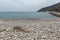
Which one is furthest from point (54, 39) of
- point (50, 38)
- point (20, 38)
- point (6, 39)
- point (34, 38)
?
point (6, 39)

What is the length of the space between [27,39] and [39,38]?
820 millimetres

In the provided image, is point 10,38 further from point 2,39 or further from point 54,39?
point 54,39

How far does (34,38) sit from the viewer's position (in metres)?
11.0

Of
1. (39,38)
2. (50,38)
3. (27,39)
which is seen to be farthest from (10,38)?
(50,38)

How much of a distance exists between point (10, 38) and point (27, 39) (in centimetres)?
104

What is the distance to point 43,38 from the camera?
11117mm

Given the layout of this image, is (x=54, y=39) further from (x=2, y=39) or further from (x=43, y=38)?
(x=2, y=39)

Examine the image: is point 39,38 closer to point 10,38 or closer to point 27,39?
point 27,39

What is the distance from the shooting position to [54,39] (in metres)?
10.8

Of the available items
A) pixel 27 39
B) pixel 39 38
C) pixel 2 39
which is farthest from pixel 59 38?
pixel 2 39

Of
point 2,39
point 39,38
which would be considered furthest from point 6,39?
point 39,38

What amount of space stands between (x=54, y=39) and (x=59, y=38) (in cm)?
49

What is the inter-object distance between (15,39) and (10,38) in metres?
0.40

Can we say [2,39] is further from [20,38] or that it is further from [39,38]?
[39,38]
